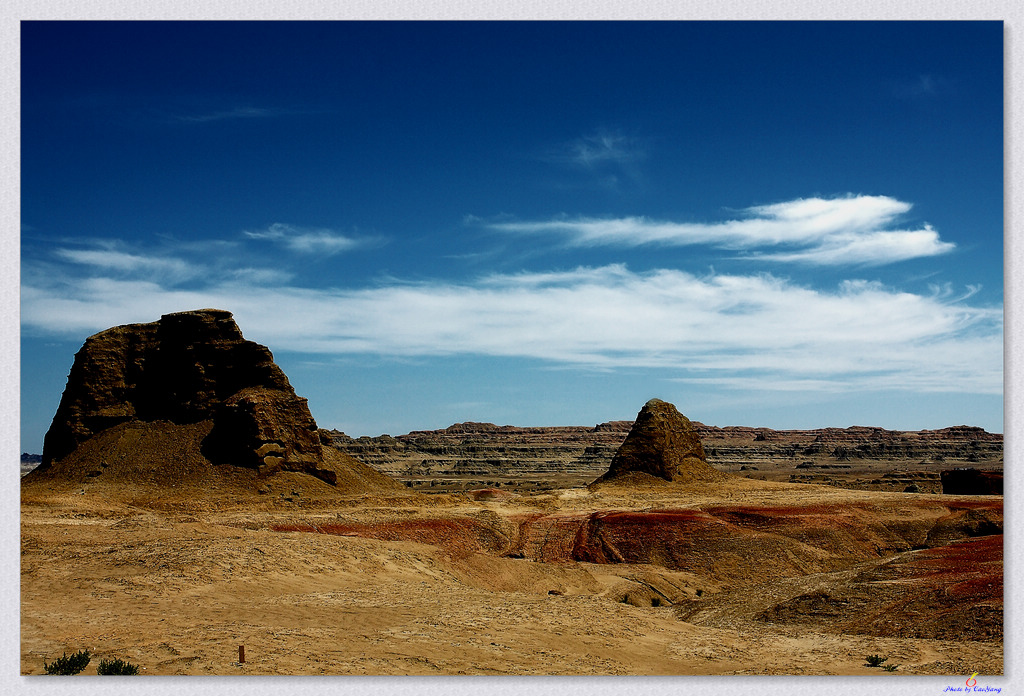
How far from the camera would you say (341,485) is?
51.4m

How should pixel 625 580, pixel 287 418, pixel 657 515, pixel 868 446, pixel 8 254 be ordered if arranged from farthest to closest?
pixel 868 446, pixel 287 418, pixel 657 515, pixel 625 580, pixel 8 254

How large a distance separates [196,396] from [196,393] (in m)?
0.26

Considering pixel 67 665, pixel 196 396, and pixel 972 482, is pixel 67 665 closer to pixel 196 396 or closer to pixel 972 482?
pixel 196 396

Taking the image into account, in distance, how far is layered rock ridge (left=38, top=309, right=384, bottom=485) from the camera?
48.2 m

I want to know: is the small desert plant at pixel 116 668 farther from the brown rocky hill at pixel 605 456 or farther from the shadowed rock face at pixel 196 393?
the brown rocky hill at pixel 605 456

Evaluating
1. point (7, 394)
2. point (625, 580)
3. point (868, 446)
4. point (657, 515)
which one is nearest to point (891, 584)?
point (625, 580)

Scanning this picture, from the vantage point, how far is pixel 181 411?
51156mm

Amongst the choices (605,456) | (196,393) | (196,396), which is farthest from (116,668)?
(605,456)

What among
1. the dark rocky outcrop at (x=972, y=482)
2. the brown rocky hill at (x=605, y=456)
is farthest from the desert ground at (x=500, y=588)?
the brown rocky hill at (x=605, y=456)

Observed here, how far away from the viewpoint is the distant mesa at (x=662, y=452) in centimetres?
5784

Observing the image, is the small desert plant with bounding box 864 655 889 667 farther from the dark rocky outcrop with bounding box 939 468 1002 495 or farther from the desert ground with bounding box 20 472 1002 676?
the dark rocky outcrop with bounding box 939 468 1002 495

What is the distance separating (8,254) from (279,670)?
9.06m

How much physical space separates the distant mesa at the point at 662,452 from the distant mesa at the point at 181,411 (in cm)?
1960

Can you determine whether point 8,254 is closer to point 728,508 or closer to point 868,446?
point 728,508
